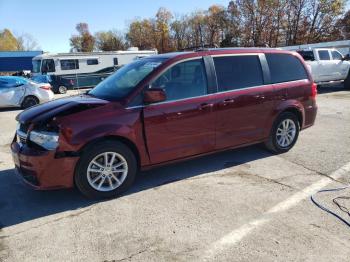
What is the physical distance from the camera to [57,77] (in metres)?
25.6

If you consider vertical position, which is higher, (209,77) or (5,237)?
(209,77)

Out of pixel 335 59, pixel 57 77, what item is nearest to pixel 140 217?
pixel 335 59

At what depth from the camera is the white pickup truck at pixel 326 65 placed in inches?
688

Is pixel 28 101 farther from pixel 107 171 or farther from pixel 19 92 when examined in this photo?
pixel 107 171

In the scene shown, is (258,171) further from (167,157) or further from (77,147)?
(77,147)

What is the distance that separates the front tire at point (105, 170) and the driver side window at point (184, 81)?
3.26 feet

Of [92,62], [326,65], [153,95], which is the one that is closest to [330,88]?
[326,65]

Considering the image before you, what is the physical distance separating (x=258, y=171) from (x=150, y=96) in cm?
212

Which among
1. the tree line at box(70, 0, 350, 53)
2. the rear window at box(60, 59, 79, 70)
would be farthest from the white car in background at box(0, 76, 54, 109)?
the tree line at box(70, 0, 350, 53)

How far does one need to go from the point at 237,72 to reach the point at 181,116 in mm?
1359

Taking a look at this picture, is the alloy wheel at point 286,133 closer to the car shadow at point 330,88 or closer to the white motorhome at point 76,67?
the car shadow at point 330,88

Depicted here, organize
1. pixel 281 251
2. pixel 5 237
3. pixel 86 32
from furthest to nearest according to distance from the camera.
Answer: pixel 86 32
pixel 5 237
pixel 281 251

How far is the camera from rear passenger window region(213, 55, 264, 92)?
552cm

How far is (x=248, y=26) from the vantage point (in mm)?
60594
